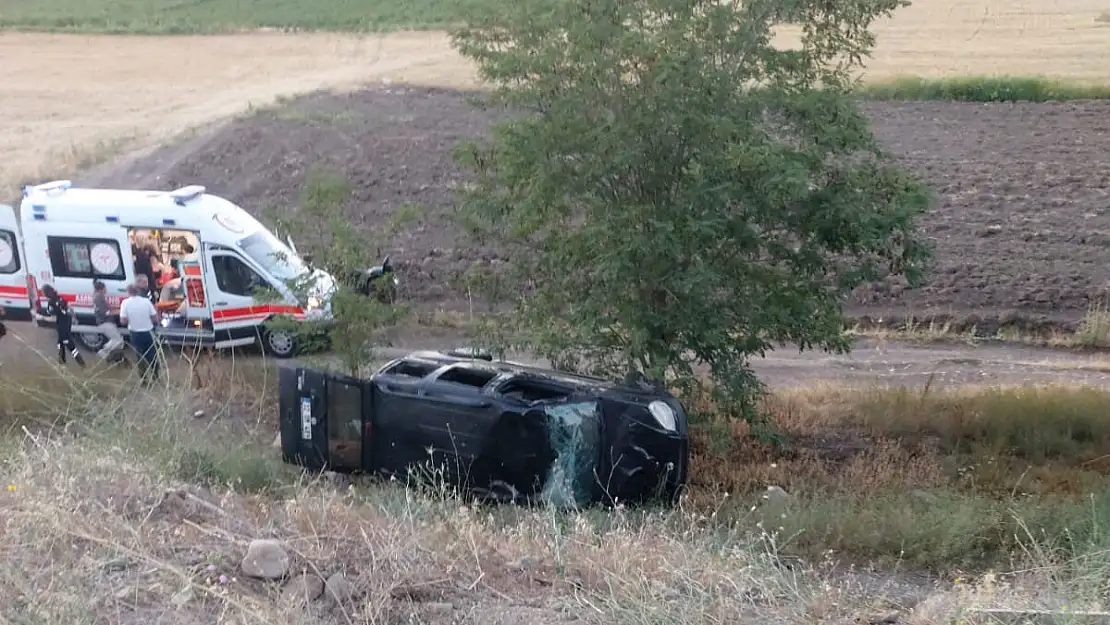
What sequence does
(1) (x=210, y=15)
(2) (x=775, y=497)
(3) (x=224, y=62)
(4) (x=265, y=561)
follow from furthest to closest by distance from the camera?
(1) (x=210, y=15)
(3) (x=224, y=62)
(2) (x=775, y=497)
(4) (x=265, y=561)

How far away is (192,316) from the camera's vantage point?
52.2 ft

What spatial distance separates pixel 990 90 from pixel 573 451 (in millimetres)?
26388

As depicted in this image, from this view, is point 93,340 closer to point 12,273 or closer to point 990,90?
point 12,273

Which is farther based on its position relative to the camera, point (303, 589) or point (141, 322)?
point (141, 322)

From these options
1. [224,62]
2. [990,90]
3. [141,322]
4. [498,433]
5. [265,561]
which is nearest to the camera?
[265,561]

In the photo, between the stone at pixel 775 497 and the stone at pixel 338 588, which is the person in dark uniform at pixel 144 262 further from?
the stone at pixel 338 588

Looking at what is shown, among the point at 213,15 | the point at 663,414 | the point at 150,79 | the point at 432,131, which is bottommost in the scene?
the point at 150,79

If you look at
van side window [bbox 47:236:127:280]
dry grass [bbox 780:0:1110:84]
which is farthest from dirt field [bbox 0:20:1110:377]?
van side window [bbox 47:236:127:280]

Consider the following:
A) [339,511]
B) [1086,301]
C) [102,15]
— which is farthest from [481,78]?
[102,15]

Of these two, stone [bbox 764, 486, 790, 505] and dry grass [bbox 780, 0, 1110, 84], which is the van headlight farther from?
dry grass [bbox 780, 0, 1110, 84]

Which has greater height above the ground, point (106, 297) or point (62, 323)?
point (106, 297)

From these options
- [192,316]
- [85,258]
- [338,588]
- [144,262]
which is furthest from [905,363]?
[338,588]

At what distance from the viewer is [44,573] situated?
5.07 m

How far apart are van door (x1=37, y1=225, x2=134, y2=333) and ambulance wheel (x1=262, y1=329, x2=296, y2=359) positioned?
205cm
